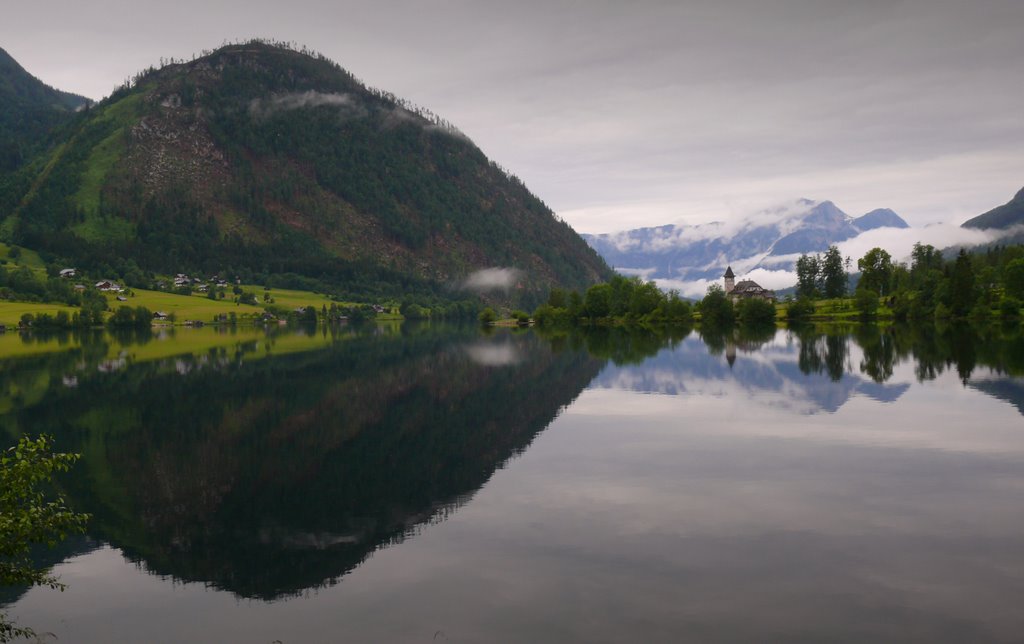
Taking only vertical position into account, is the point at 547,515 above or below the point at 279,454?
below

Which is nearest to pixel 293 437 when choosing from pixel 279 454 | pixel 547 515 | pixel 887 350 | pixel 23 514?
pixel 279 454

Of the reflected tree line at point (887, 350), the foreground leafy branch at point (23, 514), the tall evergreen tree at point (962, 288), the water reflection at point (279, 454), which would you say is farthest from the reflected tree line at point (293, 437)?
the tall evergreen tree at point (962, 288)

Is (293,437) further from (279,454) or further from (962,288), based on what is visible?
(962,288)

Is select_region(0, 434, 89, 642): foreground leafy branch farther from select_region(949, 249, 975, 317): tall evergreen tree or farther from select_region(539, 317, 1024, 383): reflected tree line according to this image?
select_region(949, 249, 975, 317): tall evergreen tree

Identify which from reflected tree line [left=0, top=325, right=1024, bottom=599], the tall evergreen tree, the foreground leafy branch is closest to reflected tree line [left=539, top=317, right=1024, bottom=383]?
reflected tree line [left=0, top=325, right=1024, bottom=599]

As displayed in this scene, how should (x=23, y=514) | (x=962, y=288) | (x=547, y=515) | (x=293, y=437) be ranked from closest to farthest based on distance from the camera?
(x=23, y=514) → (x=547, y=515) → (x=293, y=437) → (x=962, y=288)

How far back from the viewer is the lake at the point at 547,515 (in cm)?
1956

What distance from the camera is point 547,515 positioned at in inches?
1113

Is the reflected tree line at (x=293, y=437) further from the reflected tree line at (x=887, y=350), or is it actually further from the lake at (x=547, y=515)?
the reflected tree line at (x=887, y=350)

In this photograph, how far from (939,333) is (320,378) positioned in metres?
100

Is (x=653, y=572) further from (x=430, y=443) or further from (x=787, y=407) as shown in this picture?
(x=787, y=407)

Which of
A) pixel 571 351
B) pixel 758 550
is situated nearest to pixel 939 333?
pixel 571 351

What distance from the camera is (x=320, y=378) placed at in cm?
7838

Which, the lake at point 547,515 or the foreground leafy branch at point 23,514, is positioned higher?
the foreground leafy branch at point 23,514
